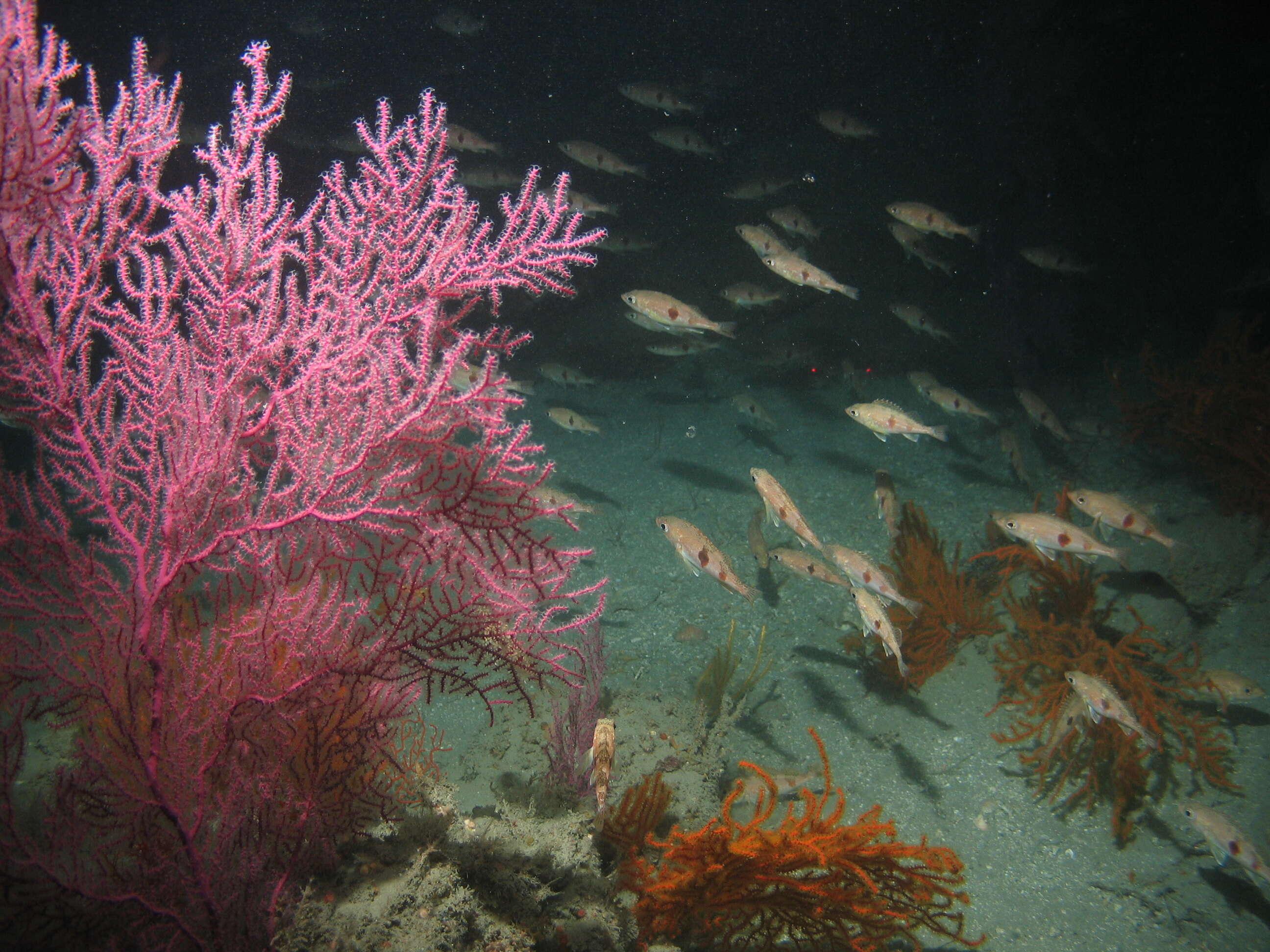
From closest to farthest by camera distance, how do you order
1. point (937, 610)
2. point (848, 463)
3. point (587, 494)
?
point (937, 610) < point (587, 494) < point (848, 463)

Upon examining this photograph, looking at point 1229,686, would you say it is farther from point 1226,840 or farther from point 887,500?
point 887,500

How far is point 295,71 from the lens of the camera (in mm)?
18312

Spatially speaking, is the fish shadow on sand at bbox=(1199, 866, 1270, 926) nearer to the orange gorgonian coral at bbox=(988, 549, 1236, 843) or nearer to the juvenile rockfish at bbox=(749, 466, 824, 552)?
the orange gorgonian coral at bbox=(988, 549, 1236, 843)

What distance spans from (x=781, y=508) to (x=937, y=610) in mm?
2111

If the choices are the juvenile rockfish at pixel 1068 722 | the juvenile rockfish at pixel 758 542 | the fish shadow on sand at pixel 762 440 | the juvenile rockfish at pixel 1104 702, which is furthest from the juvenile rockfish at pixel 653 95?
the juvenile rockfish at pixel 1068 722

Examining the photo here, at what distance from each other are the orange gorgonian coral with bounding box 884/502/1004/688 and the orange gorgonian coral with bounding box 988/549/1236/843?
0.99 feet

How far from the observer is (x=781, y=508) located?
16.6 ft

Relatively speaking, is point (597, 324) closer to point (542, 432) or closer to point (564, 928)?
point (542, 432)

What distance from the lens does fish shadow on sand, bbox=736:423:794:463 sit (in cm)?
944

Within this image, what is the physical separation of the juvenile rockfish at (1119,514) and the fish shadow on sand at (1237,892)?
8.35 ft

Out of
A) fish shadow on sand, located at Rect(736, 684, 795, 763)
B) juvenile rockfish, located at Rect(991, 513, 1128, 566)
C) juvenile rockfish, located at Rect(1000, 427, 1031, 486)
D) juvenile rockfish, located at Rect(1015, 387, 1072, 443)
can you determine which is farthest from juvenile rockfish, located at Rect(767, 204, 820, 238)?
fish shadow on sand, located at Rect(736, 684, 795, 763)

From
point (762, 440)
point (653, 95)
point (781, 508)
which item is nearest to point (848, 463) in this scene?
point (762, 440)

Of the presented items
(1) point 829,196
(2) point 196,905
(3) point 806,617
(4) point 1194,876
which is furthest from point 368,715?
(1) point 829,196

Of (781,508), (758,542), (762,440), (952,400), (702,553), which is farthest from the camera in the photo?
(762,440)
